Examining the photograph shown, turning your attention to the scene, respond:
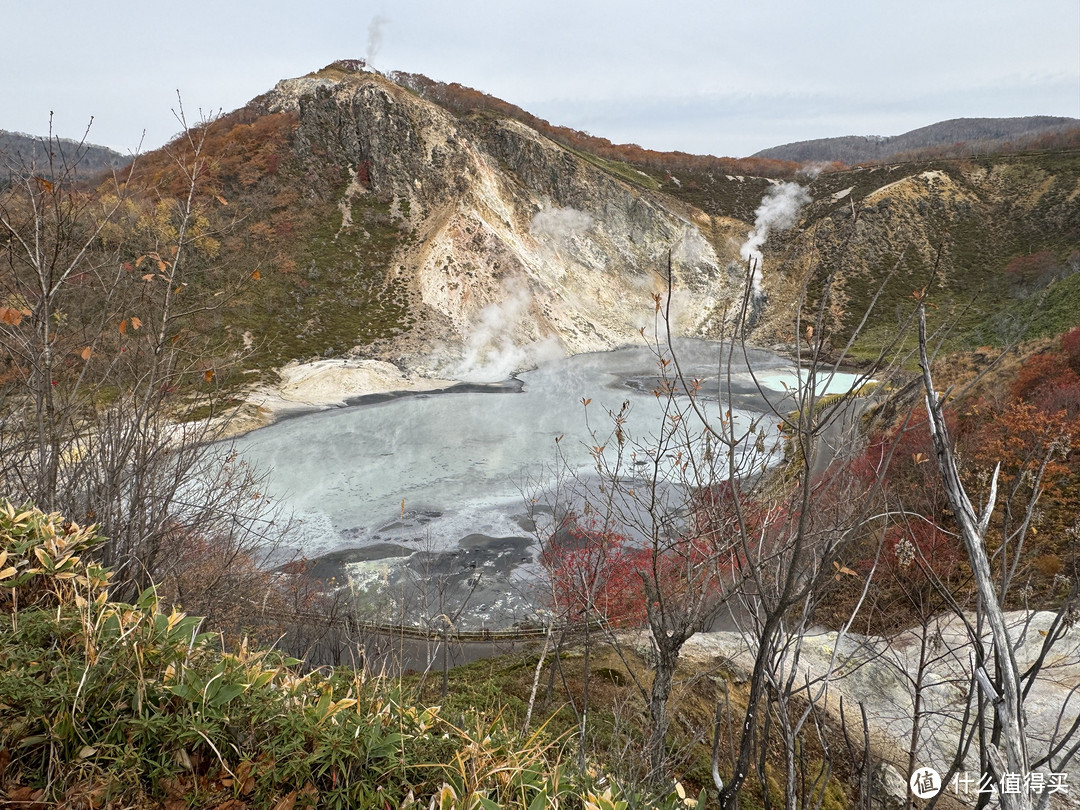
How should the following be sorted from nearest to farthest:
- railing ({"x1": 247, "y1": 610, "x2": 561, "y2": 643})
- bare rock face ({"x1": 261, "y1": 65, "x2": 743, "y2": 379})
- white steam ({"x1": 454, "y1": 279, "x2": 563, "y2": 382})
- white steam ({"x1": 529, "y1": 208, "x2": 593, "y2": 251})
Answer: railing ({"x1": 247, "y1": 610, "x2": 561, "y2": 643})
white steam ({"x1": 454, "y1": 279, "x2": 563, "y2": 382})
bare rock face ({"x1": 261, "y1": 65, "x2": 743, "y2": 379})
white steam ({"x1": 529, "y1": 208, "x2": 593, "y2": 251})

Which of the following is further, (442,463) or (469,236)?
(469,236)

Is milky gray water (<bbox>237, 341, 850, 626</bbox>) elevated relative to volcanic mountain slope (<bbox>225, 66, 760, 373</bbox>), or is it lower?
lower

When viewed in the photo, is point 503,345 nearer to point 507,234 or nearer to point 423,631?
point 507,234

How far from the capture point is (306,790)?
2.01m

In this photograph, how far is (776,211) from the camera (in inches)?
2441

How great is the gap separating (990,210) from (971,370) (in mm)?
50571

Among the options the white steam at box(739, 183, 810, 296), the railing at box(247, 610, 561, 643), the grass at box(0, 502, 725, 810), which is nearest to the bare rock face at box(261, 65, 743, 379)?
the white steam at box(739, 183, 810, 296)

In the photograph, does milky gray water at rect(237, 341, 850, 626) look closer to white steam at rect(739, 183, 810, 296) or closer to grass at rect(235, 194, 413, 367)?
grass at rect(235, 194, 413, 367)

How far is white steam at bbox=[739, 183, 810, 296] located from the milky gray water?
1304 inches

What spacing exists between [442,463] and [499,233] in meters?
28.7

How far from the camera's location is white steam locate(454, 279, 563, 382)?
3500 cm

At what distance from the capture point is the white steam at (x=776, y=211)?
60219 mm

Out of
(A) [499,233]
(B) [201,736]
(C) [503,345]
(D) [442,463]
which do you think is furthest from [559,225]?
(B) [201,736]

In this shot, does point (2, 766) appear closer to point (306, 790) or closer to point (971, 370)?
point (306, 790)
